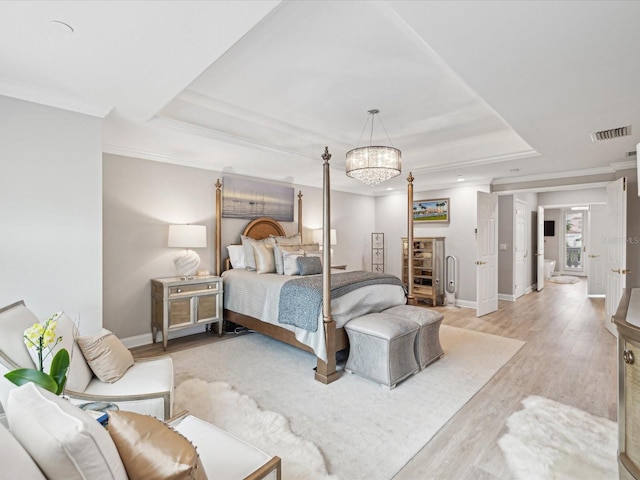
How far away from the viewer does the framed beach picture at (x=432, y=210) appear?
6578mm

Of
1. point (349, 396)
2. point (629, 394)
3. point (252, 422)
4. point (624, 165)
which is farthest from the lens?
point (624, 165)

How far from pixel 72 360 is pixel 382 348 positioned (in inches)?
88.0

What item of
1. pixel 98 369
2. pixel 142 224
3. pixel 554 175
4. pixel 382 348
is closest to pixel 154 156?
pixel 142 224

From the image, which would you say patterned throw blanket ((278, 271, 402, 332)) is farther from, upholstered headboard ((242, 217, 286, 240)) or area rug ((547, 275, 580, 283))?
area rug ((547, 275, 580, 283))

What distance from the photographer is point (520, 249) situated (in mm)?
7152

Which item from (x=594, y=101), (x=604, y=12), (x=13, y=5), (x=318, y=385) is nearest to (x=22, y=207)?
(x=13, y=5)

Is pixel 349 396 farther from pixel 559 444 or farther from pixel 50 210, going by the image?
pixel 50 210

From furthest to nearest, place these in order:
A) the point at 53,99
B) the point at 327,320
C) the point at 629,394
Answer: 1. the point at 327,320
2. the point at 53,99
3. the point at 629,394

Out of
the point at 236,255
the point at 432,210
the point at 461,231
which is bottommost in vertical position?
the point at 236,255

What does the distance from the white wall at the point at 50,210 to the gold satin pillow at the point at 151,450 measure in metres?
2.13

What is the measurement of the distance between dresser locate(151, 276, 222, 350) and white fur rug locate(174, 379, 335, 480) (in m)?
1.12

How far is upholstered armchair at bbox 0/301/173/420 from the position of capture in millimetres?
1591

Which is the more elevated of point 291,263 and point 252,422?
point 291,263

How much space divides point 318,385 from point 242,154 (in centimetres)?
284
